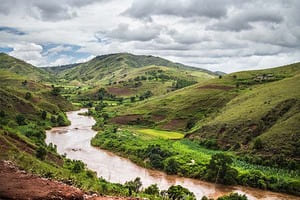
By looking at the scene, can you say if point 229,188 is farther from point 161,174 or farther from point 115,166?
point 115,166

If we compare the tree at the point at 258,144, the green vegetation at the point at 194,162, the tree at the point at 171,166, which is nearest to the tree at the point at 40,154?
the tree at the point at 171,166

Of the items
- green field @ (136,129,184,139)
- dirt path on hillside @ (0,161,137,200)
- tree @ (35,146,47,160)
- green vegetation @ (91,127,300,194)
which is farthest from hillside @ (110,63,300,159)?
dirt path on hillside @ (0,161,137,200)

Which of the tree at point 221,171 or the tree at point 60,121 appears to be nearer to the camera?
the tree at point 221,171

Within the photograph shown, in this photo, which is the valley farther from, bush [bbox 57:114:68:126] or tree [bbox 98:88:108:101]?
tree [bbox 98:88:108:101]

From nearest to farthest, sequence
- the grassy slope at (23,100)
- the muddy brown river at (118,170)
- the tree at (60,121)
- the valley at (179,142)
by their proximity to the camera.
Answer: the valley at (179,142) → the muddy brown river at (118,170) → the grassy slope at (23,100) → the tree at (60,121)

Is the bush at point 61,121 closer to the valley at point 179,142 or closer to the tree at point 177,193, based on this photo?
the valley at point 179,142

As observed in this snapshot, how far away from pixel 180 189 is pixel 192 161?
19.7 meters

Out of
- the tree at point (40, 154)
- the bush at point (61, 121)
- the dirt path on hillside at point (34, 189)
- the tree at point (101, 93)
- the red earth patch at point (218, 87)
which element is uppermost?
the red earth patch at point (218, 87)

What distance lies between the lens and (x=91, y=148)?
82562mm

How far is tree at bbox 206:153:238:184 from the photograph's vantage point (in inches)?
2299

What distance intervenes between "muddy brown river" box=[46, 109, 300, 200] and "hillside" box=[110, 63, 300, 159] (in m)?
15.8

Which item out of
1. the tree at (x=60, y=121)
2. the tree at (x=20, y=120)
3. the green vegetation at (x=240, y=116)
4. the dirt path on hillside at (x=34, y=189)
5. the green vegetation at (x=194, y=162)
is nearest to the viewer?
the dirt path on hillside at (x=34, y=189)

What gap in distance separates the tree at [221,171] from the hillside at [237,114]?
12606 millimetres

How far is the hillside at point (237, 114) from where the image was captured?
234 feet
